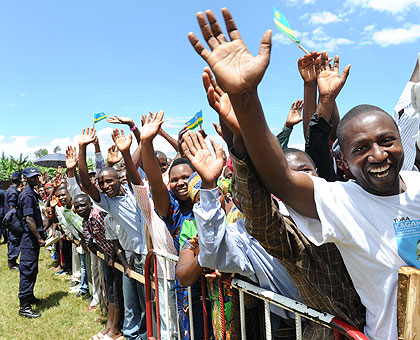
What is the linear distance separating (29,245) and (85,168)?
10.4ft

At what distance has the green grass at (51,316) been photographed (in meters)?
5.55

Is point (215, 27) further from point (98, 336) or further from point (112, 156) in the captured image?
point (98, 336)

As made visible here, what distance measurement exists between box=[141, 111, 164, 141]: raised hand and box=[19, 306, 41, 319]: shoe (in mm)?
4884

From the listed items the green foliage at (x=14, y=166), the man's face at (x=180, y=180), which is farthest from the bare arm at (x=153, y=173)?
the green foliage at (x=14, y=166)

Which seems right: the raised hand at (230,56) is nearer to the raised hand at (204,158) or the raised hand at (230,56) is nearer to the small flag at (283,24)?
the raised hand at (204,158)

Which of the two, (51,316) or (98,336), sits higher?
(98,336)

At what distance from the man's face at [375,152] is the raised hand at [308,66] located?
1324 mm

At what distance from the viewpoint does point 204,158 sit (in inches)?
85.0

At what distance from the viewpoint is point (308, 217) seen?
149 cm

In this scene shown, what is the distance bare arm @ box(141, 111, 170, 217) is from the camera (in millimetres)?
2947

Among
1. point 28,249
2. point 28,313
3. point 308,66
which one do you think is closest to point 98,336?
point 28,313

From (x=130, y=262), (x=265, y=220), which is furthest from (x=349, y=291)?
(x=130, y=262)

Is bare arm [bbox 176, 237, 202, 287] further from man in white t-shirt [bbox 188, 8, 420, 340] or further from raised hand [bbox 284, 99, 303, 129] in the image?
raised hand [bbox 284, 99, 303, 129]

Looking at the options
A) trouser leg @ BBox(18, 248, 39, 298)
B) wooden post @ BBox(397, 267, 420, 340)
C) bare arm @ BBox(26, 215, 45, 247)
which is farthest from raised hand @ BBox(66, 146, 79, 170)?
wooden post @ BBox(397, 267, 420, 340)
